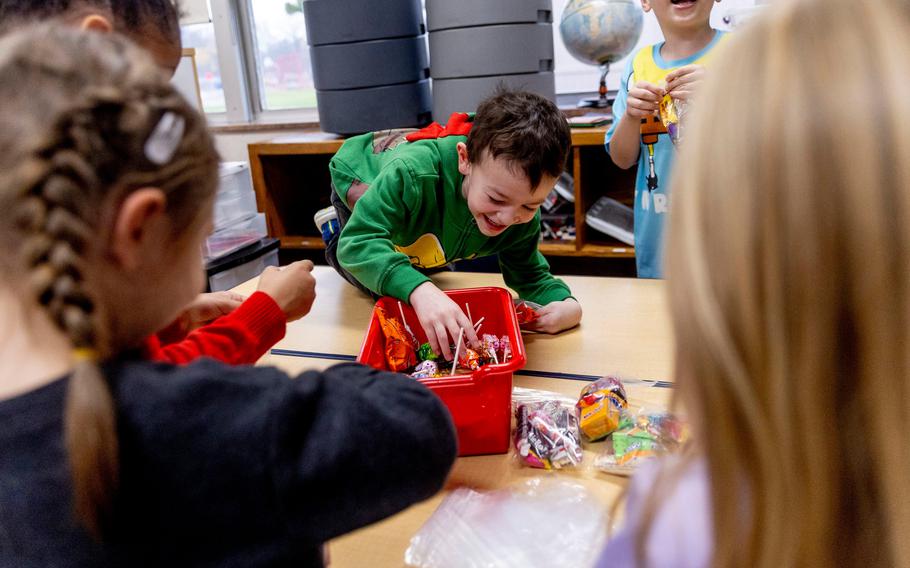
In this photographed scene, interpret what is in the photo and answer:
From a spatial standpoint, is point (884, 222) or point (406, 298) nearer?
point (884, 222)

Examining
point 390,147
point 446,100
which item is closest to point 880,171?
point 390,147

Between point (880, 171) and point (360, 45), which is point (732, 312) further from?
point (360, 45)

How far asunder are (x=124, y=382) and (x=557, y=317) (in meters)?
0.88

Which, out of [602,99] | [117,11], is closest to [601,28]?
[602,99]

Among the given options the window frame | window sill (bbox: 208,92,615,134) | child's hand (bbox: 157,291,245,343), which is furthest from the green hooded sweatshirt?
the window frame

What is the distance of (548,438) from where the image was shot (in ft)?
2.71

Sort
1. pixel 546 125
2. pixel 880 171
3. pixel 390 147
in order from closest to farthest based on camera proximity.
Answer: pixel 880 171
pixel 546 125
pixel 390 147

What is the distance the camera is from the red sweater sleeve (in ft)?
2.69

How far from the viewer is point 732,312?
37cm

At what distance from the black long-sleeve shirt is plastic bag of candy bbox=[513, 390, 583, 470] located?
0.35 m

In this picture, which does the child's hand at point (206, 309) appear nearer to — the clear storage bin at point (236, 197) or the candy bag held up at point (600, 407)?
the candy bag held up at point (600, 407)

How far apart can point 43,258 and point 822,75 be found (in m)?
0.45

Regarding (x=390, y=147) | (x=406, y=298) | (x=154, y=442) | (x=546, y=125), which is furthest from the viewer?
(x=390, y=147)

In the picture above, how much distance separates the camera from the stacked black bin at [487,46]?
6.81ft
